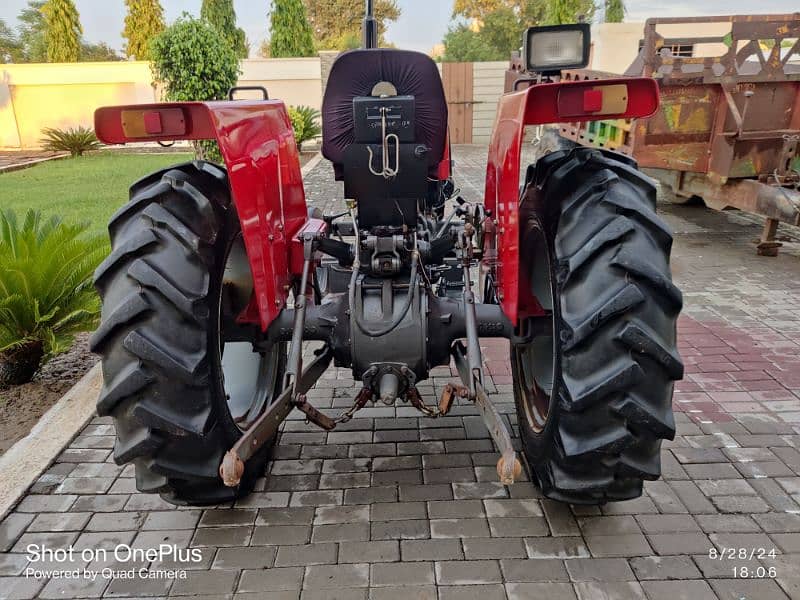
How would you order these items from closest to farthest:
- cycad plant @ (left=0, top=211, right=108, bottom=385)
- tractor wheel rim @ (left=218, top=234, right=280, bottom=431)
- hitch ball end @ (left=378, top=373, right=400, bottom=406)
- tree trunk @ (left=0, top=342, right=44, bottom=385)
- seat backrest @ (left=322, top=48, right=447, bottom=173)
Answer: hitch ball end @ (left=378, top=373, right=400, bottom=406)
seat backrest @ (left=322, top=48, right=447, bottom=173)
tractor wheel rim @ (left=218, top=234, right=280, bottom=431)
cycad plant @ (left=0, top=211, right=108, bottom=385)
tree trunk @ (left=0, top=342, right=44, bottom=385)

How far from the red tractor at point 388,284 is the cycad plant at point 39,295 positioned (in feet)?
4.75

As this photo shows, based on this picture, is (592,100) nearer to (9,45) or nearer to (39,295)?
(39,295)

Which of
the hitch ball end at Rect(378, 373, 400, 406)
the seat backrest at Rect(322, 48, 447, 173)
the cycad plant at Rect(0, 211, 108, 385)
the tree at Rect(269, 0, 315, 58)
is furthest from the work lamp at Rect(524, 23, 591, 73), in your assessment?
the tree at Rect(269, 0, 315, 58)

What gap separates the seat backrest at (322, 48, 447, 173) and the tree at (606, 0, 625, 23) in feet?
127

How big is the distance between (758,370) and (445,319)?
2532 millimetres

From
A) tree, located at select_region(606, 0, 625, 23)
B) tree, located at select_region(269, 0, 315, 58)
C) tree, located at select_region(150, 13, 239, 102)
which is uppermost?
tree, located at select_region(606, 0, 625, 23)

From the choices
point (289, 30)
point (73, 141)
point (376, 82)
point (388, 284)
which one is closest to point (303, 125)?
point (73, 141)

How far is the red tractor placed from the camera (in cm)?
224

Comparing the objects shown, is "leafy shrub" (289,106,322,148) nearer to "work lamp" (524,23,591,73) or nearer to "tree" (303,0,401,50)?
"work lamp" (524,23,591,73)

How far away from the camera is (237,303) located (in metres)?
3.23

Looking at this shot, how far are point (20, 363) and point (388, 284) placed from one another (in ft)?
9.00

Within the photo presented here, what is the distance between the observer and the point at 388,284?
2930 millimetres

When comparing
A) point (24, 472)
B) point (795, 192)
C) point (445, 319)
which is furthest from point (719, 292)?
point (24, 472)

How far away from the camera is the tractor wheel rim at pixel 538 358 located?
2945 millimetres
